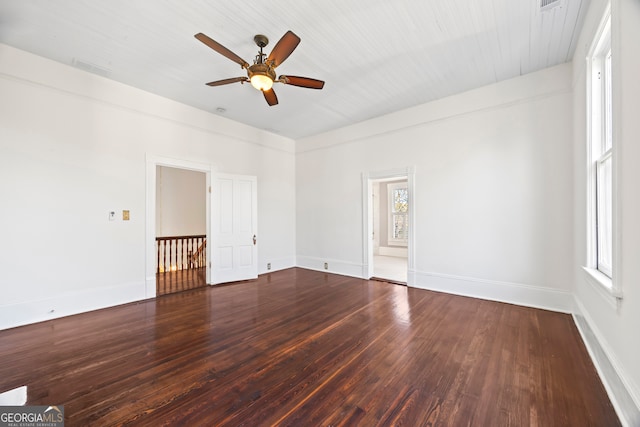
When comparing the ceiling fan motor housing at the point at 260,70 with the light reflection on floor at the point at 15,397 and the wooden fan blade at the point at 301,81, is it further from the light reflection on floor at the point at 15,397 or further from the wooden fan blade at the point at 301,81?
the light reflection on floor at the point at 15,397

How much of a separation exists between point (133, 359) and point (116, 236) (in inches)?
89.8

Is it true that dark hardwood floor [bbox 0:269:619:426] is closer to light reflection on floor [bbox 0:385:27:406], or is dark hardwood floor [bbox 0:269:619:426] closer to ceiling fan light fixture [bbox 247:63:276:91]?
light reflection on floor [bbox 0:385:27:406]

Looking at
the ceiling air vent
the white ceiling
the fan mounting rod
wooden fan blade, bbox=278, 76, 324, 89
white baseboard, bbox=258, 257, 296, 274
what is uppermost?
the ceiling air vent

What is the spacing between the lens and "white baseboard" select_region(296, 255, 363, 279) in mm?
5656

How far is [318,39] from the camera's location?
297 cm

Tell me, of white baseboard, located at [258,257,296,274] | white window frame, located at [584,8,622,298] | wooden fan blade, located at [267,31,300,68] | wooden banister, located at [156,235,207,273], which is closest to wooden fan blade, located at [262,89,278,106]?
wooden fan blade, located at [267,31,300,68]

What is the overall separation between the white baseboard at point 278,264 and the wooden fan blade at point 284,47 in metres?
4.45

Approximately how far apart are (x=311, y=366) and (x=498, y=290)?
327 cm

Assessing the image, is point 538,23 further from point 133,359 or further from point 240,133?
point 133,359

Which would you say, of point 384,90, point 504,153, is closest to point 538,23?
point 504,153

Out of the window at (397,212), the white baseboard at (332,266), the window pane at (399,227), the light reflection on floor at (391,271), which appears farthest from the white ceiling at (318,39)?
the window pane at (399,227)

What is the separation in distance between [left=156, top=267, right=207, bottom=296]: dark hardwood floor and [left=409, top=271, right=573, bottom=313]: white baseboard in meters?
4.22

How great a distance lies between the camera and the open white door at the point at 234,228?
16.9 feet

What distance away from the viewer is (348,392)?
1.94m
